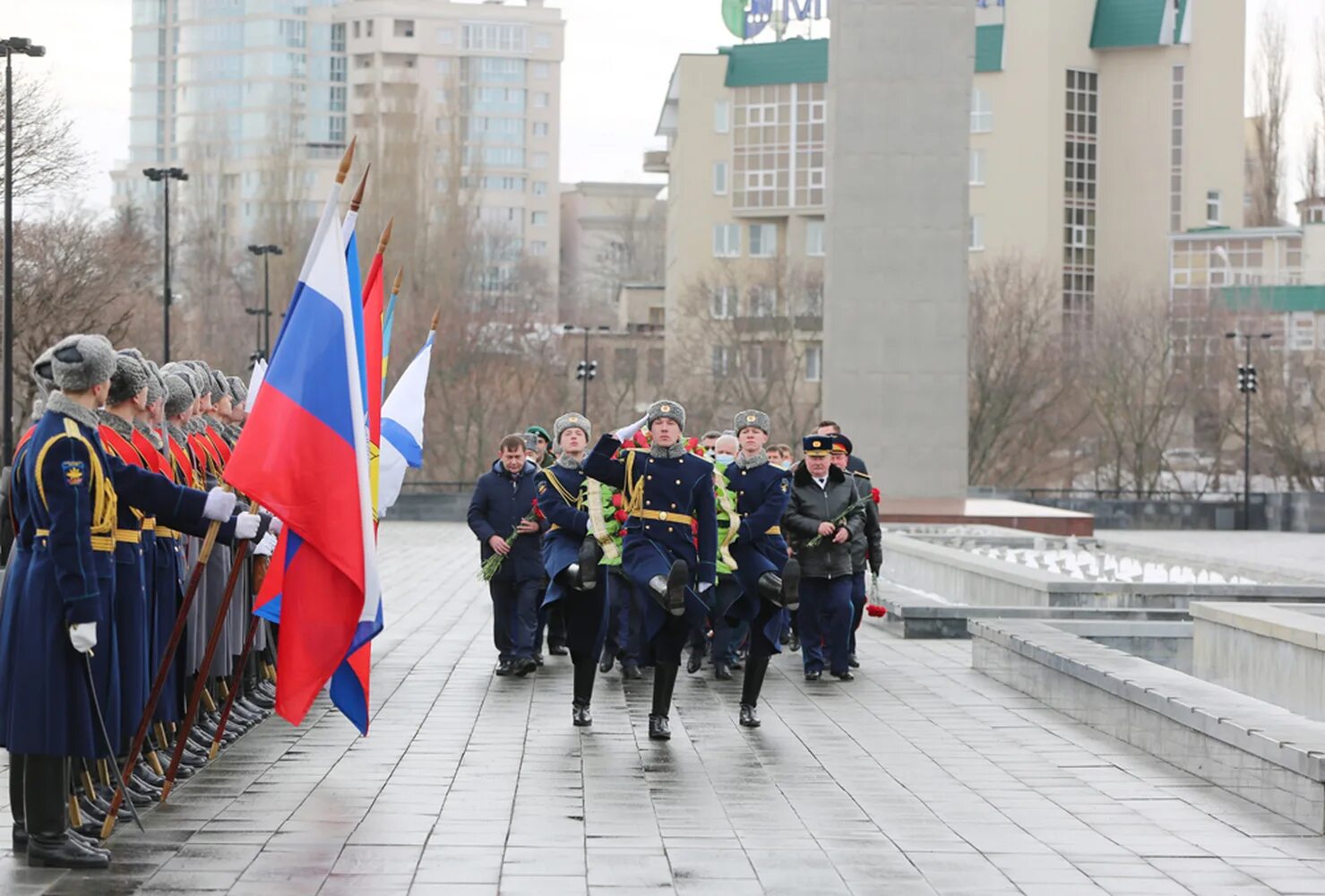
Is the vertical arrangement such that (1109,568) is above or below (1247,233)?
below

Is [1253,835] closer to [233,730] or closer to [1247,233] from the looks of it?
[233,730]

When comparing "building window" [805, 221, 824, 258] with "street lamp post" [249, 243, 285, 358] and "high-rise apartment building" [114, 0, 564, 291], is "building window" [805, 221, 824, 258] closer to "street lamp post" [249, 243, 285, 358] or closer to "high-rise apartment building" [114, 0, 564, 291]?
"street lamp post" [249, 243, 285, 358]

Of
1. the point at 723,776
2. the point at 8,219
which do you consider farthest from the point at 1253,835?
the point at 8,219

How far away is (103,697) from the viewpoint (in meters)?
7.98

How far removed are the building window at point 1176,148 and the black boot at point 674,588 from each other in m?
78.9

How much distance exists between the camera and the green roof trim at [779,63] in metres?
84.8

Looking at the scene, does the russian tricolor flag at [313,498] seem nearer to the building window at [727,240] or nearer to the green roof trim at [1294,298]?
the green roof trim at [1294,298]

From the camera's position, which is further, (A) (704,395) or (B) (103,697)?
(A) (704,395)

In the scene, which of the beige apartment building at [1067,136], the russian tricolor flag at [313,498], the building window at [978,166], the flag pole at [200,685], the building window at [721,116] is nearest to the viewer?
the flag pole at [200,685]

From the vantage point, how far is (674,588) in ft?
35.7

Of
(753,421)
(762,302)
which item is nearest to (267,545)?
(753,421)

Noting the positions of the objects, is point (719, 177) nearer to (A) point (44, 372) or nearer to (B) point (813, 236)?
(B) point (813, 236)

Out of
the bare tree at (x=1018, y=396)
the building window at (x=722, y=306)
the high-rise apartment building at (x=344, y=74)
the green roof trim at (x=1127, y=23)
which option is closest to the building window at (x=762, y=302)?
the building window at (x=722, y=306)

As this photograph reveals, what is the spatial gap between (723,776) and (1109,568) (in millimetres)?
14753
